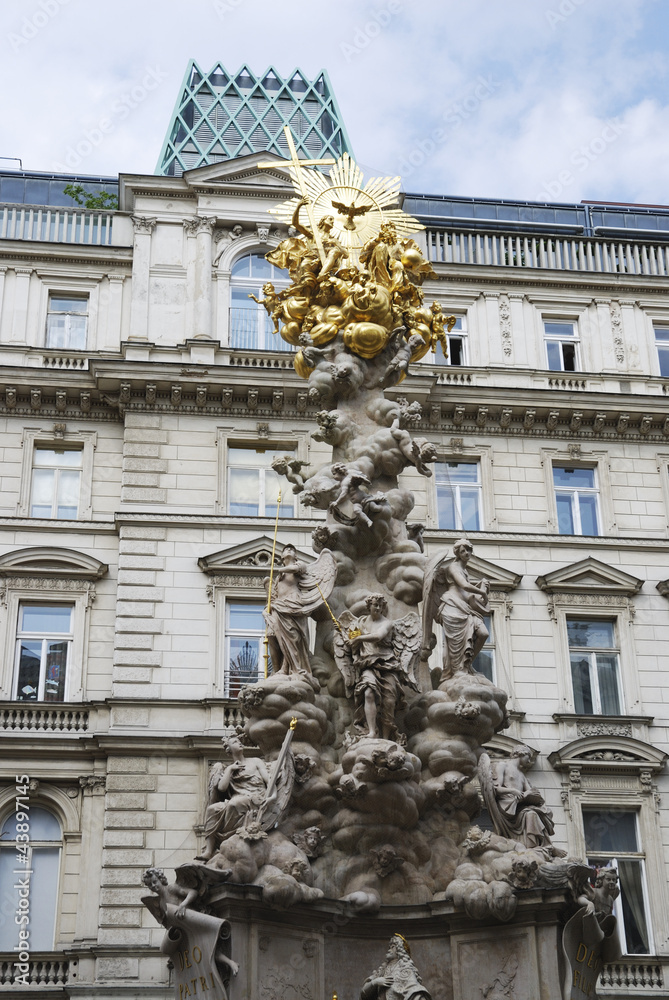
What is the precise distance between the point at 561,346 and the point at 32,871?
1422 centimetres

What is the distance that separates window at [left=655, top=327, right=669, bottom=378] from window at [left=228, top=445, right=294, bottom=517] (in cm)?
810

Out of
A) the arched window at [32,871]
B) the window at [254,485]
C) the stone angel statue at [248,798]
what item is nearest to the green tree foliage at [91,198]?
the window at [254,485]

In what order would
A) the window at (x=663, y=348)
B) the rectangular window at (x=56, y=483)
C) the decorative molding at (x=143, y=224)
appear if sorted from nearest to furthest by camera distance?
1. the rectangular window at (x=56, y=483)
2. the decorative molding at (x=143, y=224)
3. the window at (x=663, y=348)

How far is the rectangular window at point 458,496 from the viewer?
2675 cm

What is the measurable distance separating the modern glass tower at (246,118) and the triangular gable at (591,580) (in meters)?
11.8

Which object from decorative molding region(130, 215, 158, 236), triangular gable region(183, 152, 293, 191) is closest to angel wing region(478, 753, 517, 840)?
decorative molding region(130, 215, 158, 236)

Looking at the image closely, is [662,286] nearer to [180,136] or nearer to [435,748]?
[180,136]

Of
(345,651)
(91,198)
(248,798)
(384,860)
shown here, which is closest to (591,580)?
(345,651)

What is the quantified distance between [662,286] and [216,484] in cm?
1029

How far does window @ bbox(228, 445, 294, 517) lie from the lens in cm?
2620

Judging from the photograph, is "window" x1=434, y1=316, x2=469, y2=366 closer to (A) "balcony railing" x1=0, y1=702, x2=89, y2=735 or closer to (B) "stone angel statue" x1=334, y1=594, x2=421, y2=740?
(A) "balcony railing" x1=0, y1=702, x2=89, y2=735

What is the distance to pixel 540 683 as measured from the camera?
25.0 meters

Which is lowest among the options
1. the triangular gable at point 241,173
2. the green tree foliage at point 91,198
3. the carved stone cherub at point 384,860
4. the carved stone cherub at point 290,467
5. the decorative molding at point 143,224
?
the carved stone cherub at point 384,860

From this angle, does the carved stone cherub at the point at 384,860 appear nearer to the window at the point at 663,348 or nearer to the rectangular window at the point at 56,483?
the rectangular window at the point at 56,483
